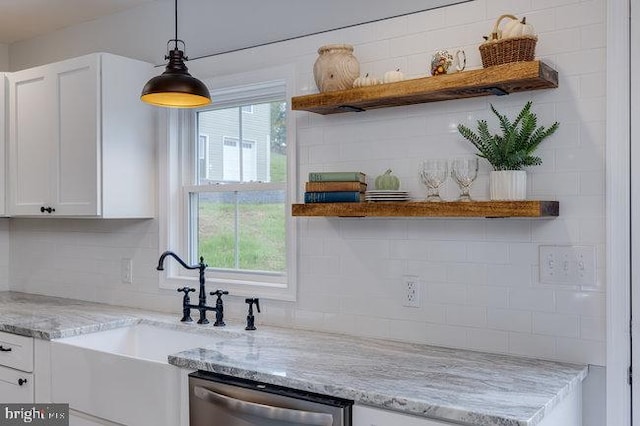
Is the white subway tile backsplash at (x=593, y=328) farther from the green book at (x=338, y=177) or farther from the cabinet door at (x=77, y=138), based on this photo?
the cabinet door at (x=77, y=138)

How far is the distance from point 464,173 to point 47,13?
274 centimetres

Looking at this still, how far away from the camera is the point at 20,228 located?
13.2 ft

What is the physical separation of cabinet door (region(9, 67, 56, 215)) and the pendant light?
3.53 ft

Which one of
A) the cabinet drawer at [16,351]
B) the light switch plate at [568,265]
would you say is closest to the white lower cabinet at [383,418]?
the light switch plate at [568,265]

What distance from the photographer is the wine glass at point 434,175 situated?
217 centimetres

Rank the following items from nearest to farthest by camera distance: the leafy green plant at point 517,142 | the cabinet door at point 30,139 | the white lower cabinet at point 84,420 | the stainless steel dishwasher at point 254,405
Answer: the stainless steel dishwasher at point 254,405, the leafy green plant at point 517,142, the white lower cabinet at point 84,420, the cabinet door at point 30,139

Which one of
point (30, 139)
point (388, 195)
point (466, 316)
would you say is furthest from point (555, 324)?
point (30, 139)

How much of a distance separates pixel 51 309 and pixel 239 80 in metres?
1.62

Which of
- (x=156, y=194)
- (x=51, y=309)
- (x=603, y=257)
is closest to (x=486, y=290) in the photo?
(x=603, y=257)

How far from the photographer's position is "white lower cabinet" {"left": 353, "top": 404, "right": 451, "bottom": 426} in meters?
1.69

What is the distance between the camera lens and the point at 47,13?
138 inches

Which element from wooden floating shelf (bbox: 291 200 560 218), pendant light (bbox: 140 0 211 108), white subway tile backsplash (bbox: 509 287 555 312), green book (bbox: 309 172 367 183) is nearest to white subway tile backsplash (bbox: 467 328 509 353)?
white subway tile backsplash (bbox: 509 287 555 312)

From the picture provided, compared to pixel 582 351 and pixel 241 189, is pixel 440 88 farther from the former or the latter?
pixel 241 189

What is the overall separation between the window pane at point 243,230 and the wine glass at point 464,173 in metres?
1.02
